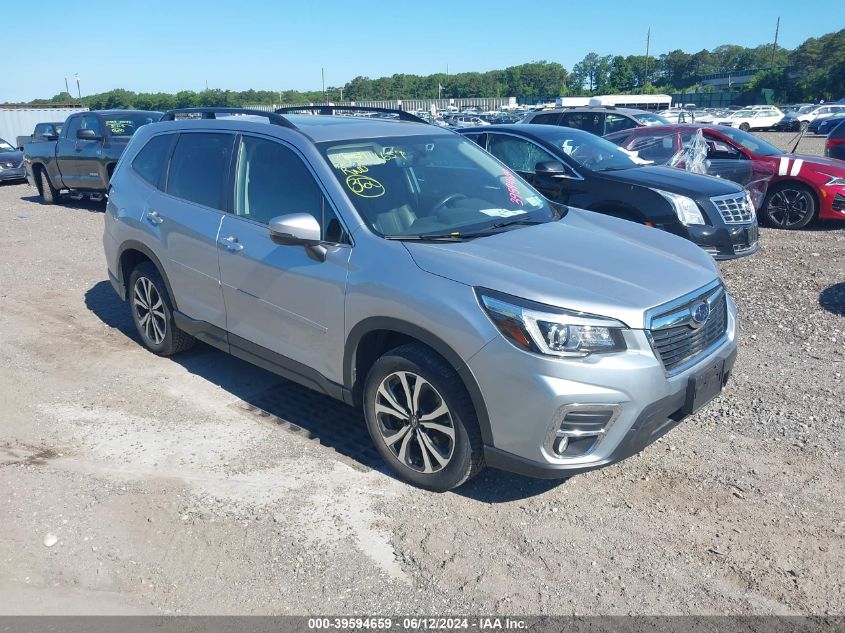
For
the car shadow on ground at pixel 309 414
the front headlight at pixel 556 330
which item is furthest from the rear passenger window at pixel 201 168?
the front headlight at pixel 556 330

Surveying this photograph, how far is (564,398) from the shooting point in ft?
10.1

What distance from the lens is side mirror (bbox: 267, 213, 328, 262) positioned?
149 inches

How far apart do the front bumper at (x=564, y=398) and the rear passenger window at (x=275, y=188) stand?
127cm

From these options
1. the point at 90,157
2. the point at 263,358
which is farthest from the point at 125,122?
the point at 263,358

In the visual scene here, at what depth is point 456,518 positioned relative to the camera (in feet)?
11.6

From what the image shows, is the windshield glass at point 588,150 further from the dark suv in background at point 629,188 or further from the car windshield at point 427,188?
the car windshield at point 427,188

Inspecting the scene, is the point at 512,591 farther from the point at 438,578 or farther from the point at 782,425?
the point at 782,425

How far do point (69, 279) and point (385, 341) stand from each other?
608 cm

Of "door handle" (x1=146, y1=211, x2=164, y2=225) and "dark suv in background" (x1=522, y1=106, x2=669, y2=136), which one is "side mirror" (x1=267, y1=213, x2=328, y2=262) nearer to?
"door handle" (x1=146, y1=211, x2=164, y2=225)

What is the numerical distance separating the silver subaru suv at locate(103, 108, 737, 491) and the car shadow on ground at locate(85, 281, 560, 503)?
12.2 inches

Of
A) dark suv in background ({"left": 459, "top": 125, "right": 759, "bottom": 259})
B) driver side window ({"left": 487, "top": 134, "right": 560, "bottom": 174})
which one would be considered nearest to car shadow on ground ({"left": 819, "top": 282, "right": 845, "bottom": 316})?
dark suv in background ({"left": 459, "top": 125, "right": 759, "bottom": 259})

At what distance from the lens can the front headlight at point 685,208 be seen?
7.22 meters

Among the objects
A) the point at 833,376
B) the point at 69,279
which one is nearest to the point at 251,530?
the point at 833,376

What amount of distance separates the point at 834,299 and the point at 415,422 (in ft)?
17.2
